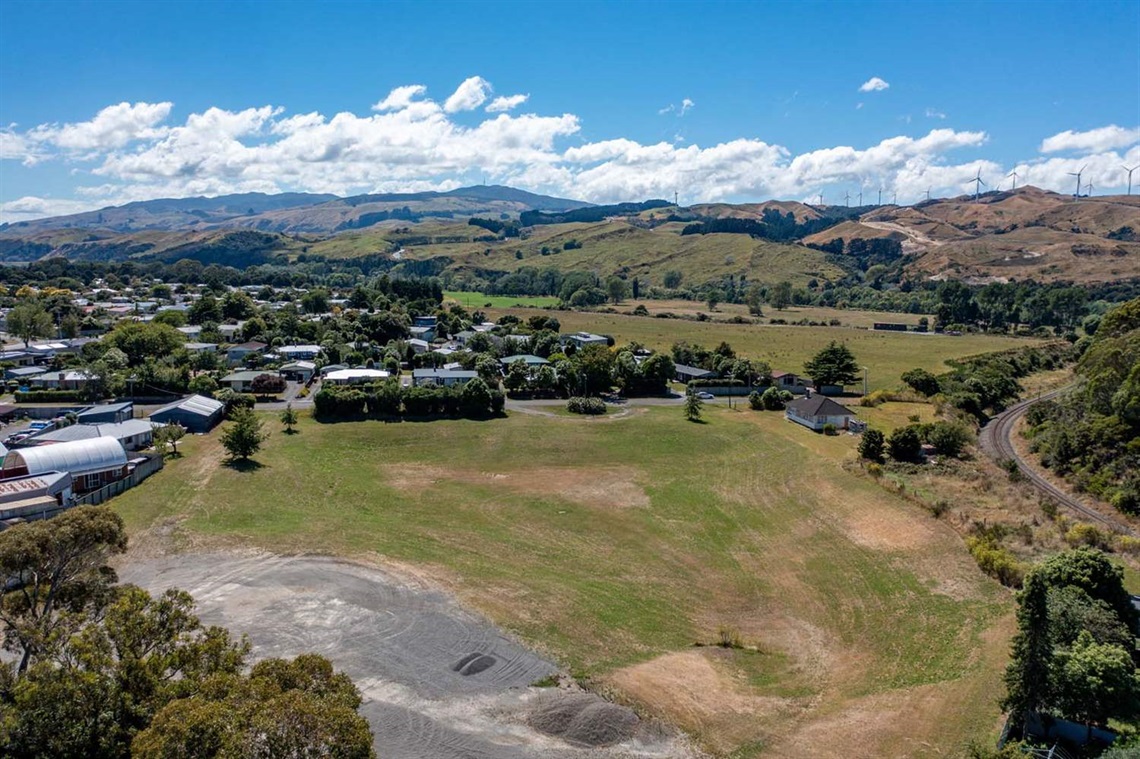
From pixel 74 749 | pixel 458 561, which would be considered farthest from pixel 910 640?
pixel 74 749

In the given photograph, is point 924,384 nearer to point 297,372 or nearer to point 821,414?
point 821,414

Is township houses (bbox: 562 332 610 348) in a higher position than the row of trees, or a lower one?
lower

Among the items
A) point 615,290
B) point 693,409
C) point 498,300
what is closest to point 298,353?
point 693,409

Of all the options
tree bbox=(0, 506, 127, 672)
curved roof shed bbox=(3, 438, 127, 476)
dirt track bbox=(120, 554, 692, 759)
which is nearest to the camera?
tree bbox=(0, 506, 127, 672)

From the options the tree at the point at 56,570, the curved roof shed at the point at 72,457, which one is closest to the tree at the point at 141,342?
the curved roof shed at the point at 72,457

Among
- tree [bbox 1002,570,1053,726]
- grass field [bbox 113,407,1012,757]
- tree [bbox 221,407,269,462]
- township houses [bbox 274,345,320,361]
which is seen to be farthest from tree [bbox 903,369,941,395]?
township houses [bbox 274,345,320,361]

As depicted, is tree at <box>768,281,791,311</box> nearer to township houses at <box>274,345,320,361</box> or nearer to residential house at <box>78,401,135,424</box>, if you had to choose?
township houses at <box>274,345,320,361</box>
